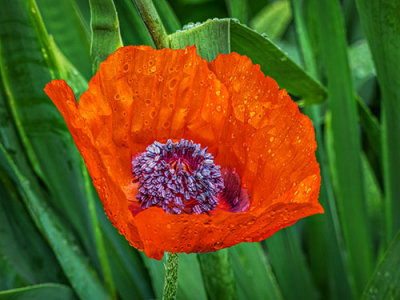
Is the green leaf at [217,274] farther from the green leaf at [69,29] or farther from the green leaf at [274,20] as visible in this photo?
the green leaf at [274,20]

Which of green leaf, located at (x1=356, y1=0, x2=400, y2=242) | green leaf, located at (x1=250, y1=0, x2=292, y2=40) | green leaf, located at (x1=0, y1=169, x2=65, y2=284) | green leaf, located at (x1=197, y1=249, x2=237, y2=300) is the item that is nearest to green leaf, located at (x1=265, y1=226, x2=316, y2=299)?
green leaf, located at (x1=356, y1=0, x2=400, y2=242)

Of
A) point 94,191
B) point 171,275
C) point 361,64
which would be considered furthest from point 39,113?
point 361,64

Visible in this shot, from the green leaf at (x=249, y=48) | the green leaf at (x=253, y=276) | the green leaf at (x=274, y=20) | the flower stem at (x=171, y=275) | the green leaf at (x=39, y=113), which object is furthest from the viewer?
the green leaf at (x=274, y=20)

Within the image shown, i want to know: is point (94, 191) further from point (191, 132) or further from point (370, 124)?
point (370, 124)

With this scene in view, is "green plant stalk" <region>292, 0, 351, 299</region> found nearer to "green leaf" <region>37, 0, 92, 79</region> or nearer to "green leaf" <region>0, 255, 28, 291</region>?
"green leaf" <region>37, 0, 92, 79</region>

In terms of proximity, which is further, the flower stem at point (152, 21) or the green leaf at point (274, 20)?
the green leaf at point (274, 20)

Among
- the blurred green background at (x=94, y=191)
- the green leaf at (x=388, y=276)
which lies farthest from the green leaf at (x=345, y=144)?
the green leaf at (x=388, y=276)

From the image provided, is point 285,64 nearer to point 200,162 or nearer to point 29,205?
point 200,162
